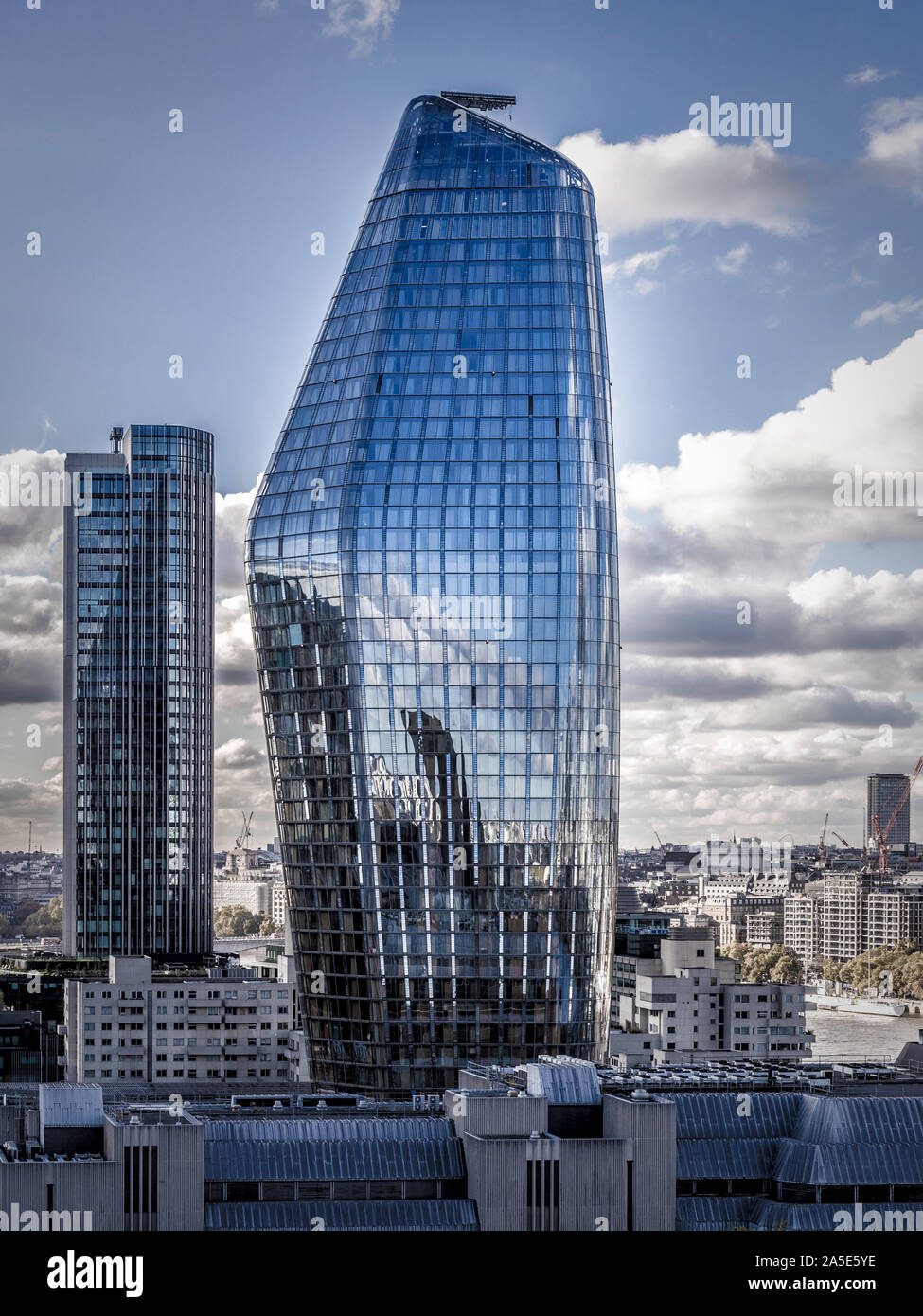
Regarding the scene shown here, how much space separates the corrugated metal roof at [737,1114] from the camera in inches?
3329

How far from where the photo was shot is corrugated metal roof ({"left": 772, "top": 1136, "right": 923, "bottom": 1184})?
3194 inches

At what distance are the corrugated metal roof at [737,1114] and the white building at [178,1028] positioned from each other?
9184 cm

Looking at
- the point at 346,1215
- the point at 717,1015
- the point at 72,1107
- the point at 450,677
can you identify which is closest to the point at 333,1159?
the point at 346,1215

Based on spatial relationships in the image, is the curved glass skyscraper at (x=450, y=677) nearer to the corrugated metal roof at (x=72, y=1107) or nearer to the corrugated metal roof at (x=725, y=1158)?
the corrugated metal roof at (x=725, y=1158)

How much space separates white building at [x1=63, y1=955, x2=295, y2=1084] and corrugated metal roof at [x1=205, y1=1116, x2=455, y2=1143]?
9229 centimetres

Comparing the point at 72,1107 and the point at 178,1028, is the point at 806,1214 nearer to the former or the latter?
the point at 72,1107

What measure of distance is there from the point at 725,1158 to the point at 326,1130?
15.2 m

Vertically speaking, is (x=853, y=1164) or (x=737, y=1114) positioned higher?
(x=737, y=1114)

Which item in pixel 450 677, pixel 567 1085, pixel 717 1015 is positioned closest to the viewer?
pixel 567 1085

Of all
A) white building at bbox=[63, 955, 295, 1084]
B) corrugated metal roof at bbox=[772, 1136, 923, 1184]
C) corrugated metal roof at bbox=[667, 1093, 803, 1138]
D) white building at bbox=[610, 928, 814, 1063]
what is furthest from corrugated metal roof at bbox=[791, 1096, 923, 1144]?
white building at bbox=[63, 955, 295, 1084]

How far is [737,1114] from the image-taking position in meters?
85.4

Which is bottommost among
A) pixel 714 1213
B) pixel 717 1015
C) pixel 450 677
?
pixel 717 1015
